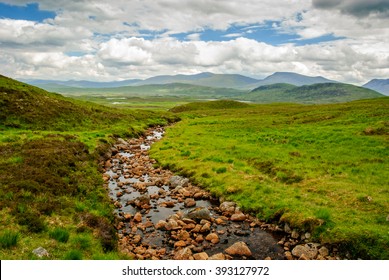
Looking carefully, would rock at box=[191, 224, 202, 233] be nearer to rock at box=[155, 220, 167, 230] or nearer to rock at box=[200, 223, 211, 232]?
rock at box=[200, 223, 211, 232]

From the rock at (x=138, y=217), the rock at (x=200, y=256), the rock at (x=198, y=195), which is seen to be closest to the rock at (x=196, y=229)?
the rock at (x=200, y=256)

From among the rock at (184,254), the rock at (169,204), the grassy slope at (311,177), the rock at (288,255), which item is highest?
the grassy slope at (311,177)

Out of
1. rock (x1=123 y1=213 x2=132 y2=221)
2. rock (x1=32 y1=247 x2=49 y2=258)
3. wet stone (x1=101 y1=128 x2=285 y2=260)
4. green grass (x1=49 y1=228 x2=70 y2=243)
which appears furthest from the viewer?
rock (x1=123 y1=213 x2=132 y2=221)

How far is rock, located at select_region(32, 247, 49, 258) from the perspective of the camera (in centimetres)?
1002

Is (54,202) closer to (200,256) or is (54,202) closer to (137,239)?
(137,239)

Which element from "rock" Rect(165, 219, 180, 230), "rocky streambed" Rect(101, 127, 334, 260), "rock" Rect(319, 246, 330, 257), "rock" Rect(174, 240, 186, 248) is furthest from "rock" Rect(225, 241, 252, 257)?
"rock" Rect(165, 219, 180, 230)

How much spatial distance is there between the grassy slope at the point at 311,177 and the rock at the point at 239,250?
343 cm

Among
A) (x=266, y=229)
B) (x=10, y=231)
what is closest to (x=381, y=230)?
(x=266, y=229)

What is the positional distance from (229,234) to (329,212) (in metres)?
5.36

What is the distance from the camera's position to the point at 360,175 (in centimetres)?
2012

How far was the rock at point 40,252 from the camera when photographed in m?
10.0

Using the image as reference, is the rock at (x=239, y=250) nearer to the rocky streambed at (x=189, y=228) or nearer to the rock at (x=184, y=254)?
the rocky streambed at (x=189, y=228)

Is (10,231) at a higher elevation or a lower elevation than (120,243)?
higher
